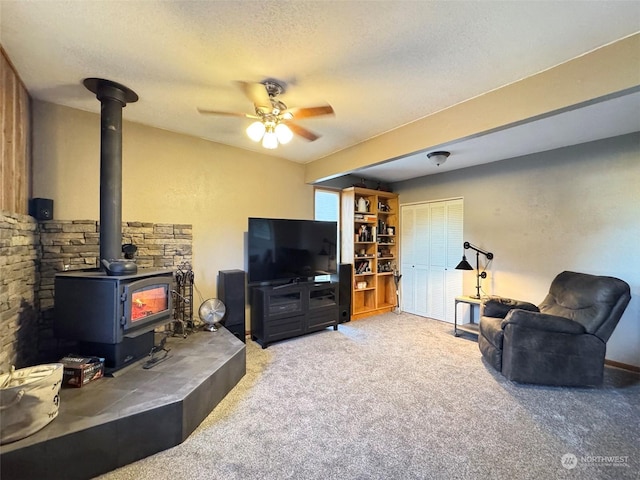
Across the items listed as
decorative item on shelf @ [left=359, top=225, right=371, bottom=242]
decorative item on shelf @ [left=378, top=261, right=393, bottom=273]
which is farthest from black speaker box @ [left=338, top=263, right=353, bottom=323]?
decorative item on shelf @ [left=378, top=261, right=393, bottom=273]

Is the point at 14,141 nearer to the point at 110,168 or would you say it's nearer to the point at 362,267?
the point at 110,168

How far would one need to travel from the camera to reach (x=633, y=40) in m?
1.63

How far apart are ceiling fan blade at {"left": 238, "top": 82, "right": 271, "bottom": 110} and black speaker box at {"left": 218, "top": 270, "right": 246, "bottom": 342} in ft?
6.76

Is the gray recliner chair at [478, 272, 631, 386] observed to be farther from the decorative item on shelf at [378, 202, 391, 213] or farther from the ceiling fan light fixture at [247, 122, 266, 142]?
the decorative item on shelf at [378, 202, 391, 213]

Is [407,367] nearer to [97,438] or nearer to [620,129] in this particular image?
[97,438]

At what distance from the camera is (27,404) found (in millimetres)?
1484

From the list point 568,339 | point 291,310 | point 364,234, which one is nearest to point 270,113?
point 291,310

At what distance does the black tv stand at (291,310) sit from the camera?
3.55 metres

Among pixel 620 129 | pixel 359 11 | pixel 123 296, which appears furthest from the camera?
pixel 620 129

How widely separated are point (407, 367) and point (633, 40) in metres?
2.99

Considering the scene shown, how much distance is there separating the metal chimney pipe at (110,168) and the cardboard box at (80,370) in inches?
31.3

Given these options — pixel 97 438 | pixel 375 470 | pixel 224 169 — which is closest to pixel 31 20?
pixel 224 169

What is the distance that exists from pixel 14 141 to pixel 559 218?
557 centimetres

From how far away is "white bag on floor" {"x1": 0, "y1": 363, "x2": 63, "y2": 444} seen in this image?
1.44m
